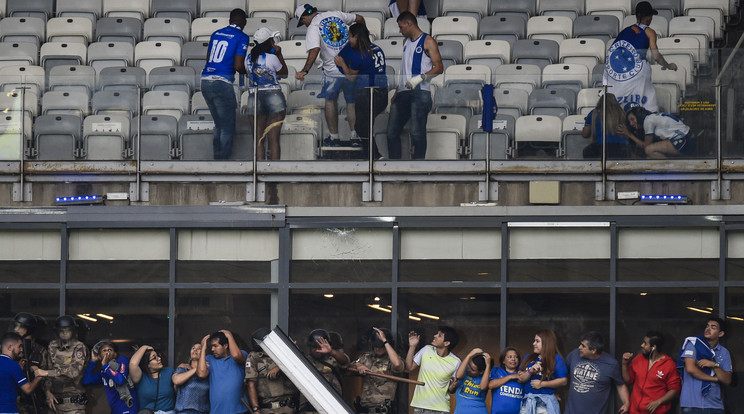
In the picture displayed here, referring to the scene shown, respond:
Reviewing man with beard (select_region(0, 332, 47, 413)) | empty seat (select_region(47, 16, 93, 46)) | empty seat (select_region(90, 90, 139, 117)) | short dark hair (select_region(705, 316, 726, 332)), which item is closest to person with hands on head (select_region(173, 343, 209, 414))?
man with beard (select_region(0, 332, 47, 413))

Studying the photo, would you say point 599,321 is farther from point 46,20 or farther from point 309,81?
point 46,20

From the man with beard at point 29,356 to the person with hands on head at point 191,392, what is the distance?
149cm

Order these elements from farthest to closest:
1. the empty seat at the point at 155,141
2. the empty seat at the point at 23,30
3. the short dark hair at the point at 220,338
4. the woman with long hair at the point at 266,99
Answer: the empty seat at the point at 23,30, the empty seat at the point at 155,141, the woman with long hair at the point at 266,99, the short dark hair at the point at 220,338

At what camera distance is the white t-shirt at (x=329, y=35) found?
624 inches

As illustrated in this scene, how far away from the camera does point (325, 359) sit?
48.6ft

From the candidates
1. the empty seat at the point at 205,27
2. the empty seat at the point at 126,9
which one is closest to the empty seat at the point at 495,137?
→ the empty seat at the point at 205,27

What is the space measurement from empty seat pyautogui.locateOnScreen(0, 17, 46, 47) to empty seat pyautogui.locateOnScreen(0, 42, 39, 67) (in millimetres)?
403

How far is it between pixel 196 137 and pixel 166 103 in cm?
50

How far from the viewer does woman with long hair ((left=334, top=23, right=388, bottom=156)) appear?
1511cm

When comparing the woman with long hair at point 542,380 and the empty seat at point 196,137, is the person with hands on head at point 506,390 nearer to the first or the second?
the woman with long hair at point 542,380

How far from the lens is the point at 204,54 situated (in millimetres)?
18828

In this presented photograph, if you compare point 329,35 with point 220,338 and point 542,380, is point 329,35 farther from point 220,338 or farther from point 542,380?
point 542,380

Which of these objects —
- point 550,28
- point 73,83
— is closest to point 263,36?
point 73,83

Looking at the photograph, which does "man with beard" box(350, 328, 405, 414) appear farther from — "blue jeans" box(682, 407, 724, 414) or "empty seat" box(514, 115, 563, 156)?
"blue jeans" box(682, 407, 724, 414)
